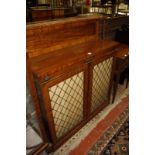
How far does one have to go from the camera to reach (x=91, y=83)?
151cm

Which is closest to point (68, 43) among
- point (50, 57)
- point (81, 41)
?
point (81, 41)

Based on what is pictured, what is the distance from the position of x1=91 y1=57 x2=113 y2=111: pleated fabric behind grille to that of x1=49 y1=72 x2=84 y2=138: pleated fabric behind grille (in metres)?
0.21

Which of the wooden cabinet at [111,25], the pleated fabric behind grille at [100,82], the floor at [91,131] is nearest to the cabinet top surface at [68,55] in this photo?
the pleated fabric behind grille at [100,82]

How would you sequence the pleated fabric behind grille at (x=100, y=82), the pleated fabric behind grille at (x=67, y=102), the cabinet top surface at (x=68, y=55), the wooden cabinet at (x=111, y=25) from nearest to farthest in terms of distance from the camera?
the cabinet top surface at (x=68, y=55), the pleated fabric behind grille at (x=67, y=102), the pleated fabric behind grille at (x=100, y=82), the wooden cabinet at (x=111, y=25)

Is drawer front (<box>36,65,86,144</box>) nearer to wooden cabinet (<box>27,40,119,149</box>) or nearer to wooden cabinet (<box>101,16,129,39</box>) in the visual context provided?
wooden cabinet (<box>27,40,119,149</box>)

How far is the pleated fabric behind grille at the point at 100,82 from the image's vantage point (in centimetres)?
154

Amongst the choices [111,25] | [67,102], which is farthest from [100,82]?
[111,25]

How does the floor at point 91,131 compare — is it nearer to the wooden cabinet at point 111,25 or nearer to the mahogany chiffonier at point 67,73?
the mahogany chiffonier at point 67,73

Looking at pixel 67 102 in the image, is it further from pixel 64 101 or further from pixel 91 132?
pixel 91 132

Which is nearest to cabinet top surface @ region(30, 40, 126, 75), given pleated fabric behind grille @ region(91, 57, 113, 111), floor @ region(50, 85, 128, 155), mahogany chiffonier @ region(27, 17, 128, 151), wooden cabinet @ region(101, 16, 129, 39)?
mahogany chiffonier @ region(27, 17, 128, 151)

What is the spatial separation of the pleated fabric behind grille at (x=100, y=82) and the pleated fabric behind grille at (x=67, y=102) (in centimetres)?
21
